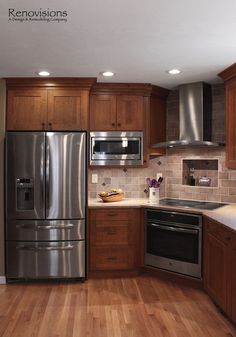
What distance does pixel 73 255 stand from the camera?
3.68 meters

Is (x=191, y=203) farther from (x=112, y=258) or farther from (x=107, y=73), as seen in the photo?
(x=107, y=73)

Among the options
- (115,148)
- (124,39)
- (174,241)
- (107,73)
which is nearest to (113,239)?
(174,241)

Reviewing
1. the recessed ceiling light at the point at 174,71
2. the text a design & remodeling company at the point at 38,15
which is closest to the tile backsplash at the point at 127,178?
the recessed ceiling light at the point at 174,71

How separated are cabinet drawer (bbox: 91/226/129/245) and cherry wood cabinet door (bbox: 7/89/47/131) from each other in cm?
141

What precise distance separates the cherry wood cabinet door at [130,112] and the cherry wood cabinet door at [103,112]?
8 cm

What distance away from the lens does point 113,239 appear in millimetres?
3814

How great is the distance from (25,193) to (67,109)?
1.10 meters

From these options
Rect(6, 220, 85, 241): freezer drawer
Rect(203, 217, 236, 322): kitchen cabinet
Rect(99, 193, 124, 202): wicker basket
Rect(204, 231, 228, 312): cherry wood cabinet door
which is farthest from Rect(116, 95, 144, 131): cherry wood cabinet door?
Rect(204, 231, 228, 312): cherry wood cabinet door

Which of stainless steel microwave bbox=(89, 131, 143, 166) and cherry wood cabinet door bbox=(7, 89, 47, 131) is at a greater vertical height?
cherry wood cabinet door bbox=(7, 89, 47, 131)

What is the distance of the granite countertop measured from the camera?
9.45ft

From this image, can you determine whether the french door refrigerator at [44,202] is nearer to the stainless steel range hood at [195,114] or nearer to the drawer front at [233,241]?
the stainless steel range hood at [195,114]

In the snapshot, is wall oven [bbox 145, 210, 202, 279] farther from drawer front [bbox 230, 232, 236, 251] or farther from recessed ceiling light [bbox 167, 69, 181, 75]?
recessed ceiling light [bbox 167, 69, 181, 75]

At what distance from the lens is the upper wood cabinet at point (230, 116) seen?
335 cm

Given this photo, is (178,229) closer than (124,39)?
No
